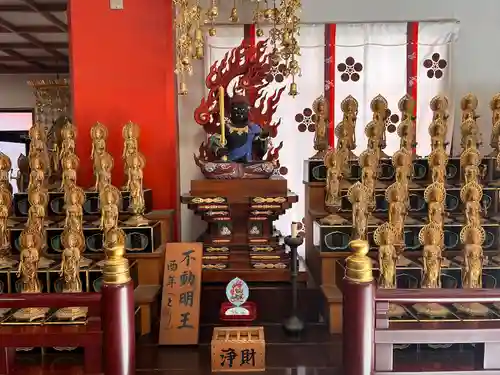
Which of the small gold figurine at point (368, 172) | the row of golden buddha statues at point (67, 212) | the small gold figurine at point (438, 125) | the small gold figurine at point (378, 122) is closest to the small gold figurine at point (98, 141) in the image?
the row of golden buddha statues at point (67, 212)

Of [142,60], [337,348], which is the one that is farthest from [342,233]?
[142,60]

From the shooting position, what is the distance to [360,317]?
68.0 inches

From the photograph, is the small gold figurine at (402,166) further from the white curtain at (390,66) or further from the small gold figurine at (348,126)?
the white curtain at (390,66)

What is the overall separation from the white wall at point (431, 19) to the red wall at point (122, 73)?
0.31 metres

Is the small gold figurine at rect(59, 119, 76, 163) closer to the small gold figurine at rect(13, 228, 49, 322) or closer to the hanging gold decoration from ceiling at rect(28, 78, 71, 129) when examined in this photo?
the small gold figurine at rect(13, 228, 49, 322)

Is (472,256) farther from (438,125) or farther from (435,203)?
(438,125)

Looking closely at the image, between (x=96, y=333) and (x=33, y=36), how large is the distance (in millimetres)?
4459

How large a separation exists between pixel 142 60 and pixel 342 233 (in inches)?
67.9

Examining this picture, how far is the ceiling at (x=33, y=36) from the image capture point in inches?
170

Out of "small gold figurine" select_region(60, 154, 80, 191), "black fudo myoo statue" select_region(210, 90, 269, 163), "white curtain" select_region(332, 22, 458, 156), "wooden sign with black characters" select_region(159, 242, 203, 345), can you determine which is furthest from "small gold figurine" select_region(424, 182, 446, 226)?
"small gold figurine" select_region(60, 154, 80, 191)

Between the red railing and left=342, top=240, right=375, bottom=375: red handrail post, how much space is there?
2.55ft

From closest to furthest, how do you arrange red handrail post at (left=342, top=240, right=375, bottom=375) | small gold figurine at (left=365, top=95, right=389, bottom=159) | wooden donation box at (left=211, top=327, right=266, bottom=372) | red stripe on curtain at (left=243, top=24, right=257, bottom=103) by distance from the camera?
red handrail post at (left=342, top=240, right=375, bottom=375) < wooden donation box at (left=211, top=327, right=266, bottom=372) < small gold figurine at (left=365, top=95, right=389, bottom=159) < red stripe on curtain at (left=243, top=24, right=257, bottom=103)

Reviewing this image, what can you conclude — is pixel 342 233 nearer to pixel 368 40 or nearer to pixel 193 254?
pixel 193 254

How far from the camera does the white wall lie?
11.8ft
